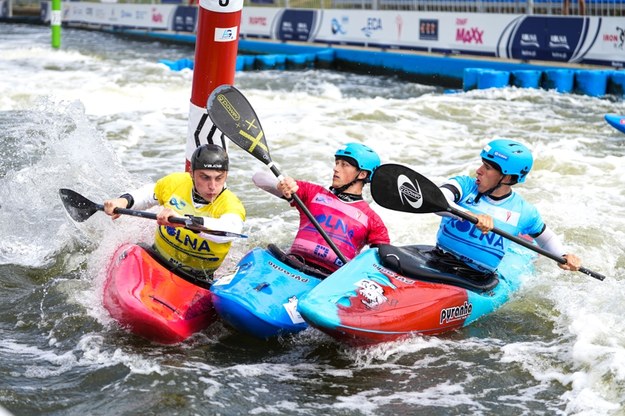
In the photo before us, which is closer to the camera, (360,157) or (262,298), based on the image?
(262,298)

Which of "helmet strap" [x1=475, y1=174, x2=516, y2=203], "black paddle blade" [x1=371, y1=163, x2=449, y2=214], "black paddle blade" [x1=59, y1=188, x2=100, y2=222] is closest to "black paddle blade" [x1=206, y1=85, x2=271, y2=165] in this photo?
"black paddle blade" [x1=371, y1=163, x2=449, y2=214]

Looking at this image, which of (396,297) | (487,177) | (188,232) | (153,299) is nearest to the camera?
(153,299)

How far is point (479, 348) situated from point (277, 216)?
300 centimetres

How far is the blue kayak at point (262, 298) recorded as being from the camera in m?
4.57

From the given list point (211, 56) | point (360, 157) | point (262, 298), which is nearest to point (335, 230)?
point (360, 157)

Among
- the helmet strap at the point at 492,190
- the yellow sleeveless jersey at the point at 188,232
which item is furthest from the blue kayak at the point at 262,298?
the helmet strap at the point at 492,190

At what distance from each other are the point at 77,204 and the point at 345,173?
62.1 inches

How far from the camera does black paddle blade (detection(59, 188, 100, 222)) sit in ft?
17.1

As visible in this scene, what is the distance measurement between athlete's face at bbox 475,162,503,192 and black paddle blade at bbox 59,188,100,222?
2234 mm

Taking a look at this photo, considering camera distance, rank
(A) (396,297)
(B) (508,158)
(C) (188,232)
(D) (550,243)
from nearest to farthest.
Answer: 1. (A) (396,297)
2. (C) (188,232)
3. (B) (508,158)
4. (D) (550,243)

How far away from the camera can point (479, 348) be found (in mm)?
4922

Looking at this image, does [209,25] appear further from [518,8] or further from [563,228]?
[518,8]

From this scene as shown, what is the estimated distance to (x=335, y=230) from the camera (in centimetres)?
516

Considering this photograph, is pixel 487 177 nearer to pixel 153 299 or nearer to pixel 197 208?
pixel 197 208
